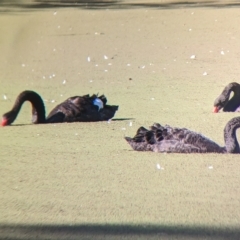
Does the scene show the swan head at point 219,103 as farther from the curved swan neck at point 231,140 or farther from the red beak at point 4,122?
the red beak at point 4,122

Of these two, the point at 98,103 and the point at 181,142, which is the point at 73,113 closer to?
the point at 98,103

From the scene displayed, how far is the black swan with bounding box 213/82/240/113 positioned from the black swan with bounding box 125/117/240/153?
2.07 metres

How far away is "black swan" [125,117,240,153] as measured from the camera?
7914 millimetres

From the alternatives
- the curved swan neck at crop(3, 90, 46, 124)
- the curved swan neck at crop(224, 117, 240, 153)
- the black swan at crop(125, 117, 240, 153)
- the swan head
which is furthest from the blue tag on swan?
the curved swan neck at crop(224, 117, 240, 153)

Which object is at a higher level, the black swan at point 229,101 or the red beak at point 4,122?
the black swan at point 229,101

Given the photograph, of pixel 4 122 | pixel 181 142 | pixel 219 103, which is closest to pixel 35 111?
pixel 4 122

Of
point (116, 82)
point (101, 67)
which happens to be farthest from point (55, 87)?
point (101, 67)

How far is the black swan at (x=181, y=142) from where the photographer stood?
312 inches

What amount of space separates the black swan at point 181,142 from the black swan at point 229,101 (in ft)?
6.79

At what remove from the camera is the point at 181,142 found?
26.0 ft

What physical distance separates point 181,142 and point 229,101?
8.30ft

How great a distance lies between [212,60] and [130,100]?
383cm

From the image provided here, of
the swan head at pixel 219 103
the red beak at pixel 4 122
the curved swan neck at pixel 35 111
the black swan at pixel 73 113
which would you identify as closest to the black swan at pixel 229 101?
the swan head at pixel 219 103

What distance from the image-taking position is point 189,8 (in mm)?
22422
